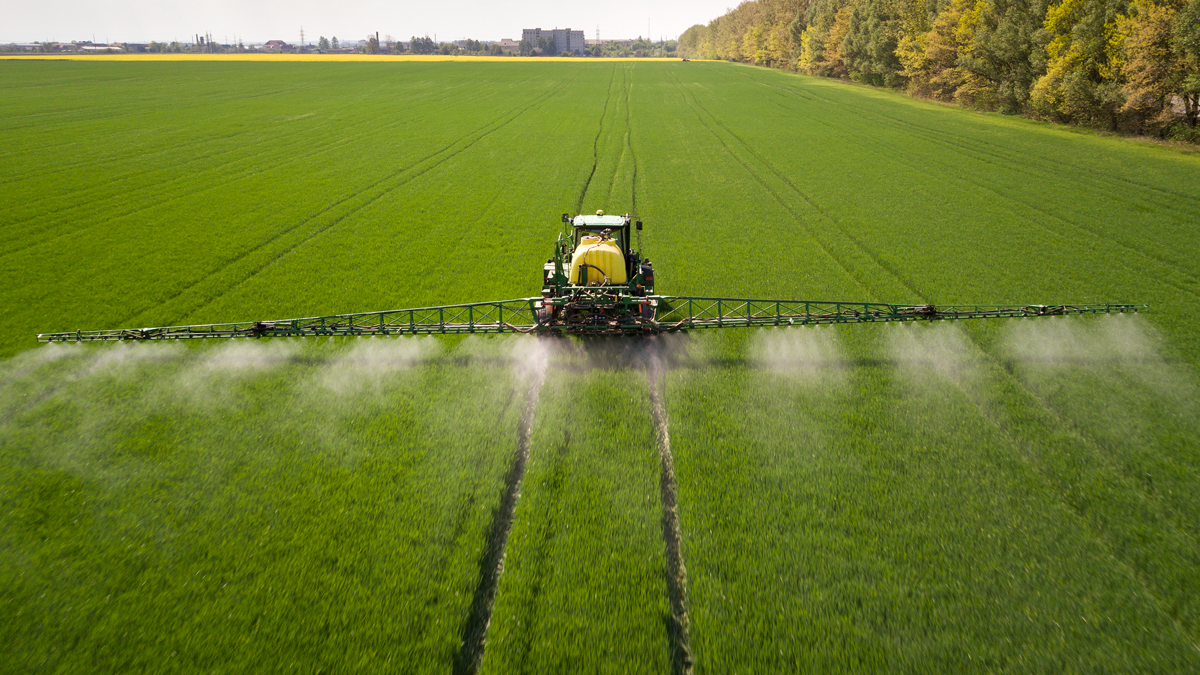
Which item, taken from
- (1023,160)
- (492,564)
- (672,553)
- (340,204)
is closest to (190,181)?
(340,204)

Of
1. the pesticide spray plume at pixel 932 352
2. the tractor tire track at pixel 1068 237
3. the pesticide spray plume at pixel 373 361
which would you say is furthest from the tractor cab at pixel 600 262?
the tractor tire track at pixel 1068 237

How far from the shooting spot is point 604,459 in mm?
10016

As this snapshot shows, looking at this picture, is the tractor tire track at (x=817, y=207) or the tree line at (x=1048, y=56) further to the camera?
the tree line at (x=1048, y=56)

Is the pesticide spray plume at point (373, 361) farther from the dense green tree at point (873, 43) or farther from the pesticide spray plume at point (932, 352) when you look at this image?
the dense green tree at point (873, 43)

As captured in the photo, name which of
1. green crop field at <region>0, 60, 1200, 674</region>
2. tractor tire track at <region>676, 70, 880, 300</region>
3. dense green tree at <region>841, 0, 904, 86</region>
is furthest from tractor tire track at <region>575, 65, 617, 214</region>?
dense green tree at <region>841, 0, 904, 86</region>

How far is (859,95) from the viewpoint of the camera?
240ft

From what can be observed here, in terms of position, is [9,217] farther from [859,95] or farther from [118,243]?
[859,95]

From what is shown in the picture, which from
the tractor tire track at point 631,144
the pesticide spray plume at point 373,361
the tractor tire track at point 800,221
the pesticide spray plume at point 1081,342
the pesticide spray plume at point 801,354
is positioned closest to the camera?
the pesticide spray plume at point 373,361

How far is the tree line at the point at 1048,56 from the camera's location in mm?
35875

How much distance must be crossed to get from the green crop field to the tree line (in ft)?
64.5

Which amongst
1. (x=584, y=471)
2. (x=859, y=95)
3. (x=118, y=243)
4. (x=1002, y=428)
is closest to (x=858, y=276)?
(x=1002, y=428)

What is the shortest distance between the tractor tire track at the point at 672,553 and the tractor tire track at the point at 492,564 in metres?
2.09

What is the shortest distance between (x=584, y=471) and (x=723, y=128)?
4535 cm

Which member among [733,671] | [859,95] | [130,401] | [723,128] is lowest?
[733,671]
